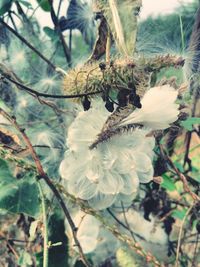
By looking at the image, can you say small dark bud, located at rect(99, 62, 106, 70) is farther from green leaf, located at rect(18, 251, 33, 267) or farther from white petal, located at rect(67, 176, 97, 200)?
green leaf, located at rect(18, 251, 33, 267)

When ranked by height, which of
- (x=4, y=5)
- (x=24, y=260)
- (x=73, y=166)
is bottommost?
(x=24, y=260)

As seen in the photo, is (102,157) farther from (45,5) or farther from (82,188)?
(45,5)

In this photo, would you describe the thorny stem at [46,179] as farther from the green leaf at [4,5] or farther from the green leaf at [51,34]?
the green leaf at [51,34]

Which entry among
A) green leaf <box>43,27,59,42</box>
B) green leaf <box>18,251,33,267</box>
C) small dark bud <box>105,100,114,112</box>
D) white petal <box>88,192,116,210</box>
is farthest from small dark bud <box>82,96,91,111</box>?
green leaf <box>43,27,59,42</box>

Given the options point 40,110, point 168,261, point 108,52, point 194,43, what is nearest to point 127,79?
point 108,52

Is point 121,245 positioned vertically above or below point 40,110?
below

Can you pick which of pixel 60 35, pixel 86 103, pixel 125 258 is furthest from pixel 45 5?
pixel 125 258

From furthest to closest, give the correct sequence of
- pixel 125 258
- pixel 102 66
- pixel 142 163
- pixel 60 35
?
1. pixel 60 35
2. pixel 125 258
3. pixel 142 163
4. pixel 102 66

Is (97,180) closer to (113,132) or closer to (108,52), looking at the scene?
(113,132)
